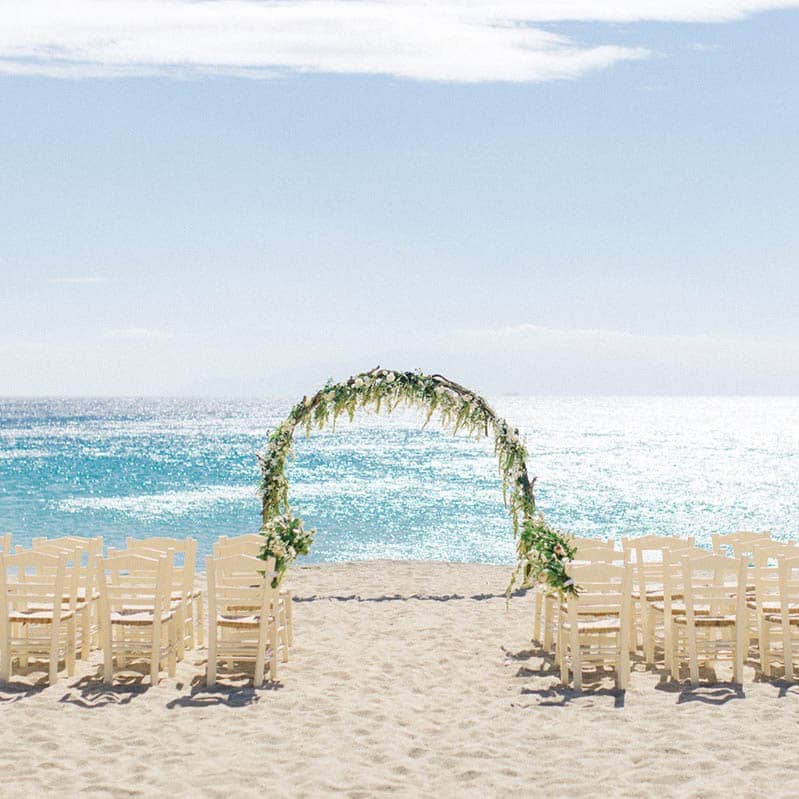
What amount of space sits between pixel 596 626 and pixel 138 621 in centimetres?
407

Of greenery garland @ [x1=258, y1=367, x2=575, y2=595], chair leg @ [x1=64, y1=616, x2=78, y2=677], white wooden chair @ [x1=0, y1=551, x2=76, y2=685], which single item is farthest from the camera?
greenery garland @ [x1=258, y1=367, x2=575, y2=595]

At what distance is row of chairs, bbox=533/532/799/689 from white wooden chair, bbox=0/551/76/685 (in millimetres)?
4437

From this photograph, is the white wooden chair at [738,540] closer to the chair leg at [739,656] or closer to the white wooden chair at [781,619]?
the white wooden chair at [781,619]

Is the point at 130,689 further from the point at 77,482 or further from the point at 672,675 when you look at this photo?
the point at 77,482

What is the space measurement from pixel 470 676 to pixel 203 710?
2.52 meters

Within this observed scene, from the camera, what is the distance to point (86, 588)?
31.4ft

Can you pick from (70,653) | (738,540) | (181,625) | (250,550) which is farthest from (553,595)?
(70,653)

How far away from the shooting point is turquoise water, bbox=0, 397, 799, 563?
3052 centimetres

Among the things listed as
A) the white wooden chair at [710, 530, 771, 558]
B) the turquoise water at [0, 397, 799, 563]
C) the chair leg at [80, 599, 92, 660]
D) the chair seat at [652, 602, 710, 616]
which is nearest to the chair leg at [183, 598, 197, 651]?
the chair leg at [80, 599, 92, 660]

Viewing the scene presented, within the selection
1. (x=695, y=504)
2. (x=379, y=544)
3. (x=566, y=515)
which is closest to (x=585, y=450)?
(x=695, y=504)

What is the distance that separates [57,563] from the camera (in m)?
8.51

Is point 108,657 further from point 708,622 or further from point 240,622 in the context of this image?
point 708,622

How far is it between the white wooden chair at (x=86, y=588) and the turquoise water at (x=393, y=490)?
14458mm

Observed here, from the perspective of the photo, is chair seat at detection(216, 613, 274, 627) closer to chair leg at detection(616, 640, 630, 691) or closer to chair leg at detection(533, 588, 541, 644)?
chair leg at detection(533, 588, 541, 644)
